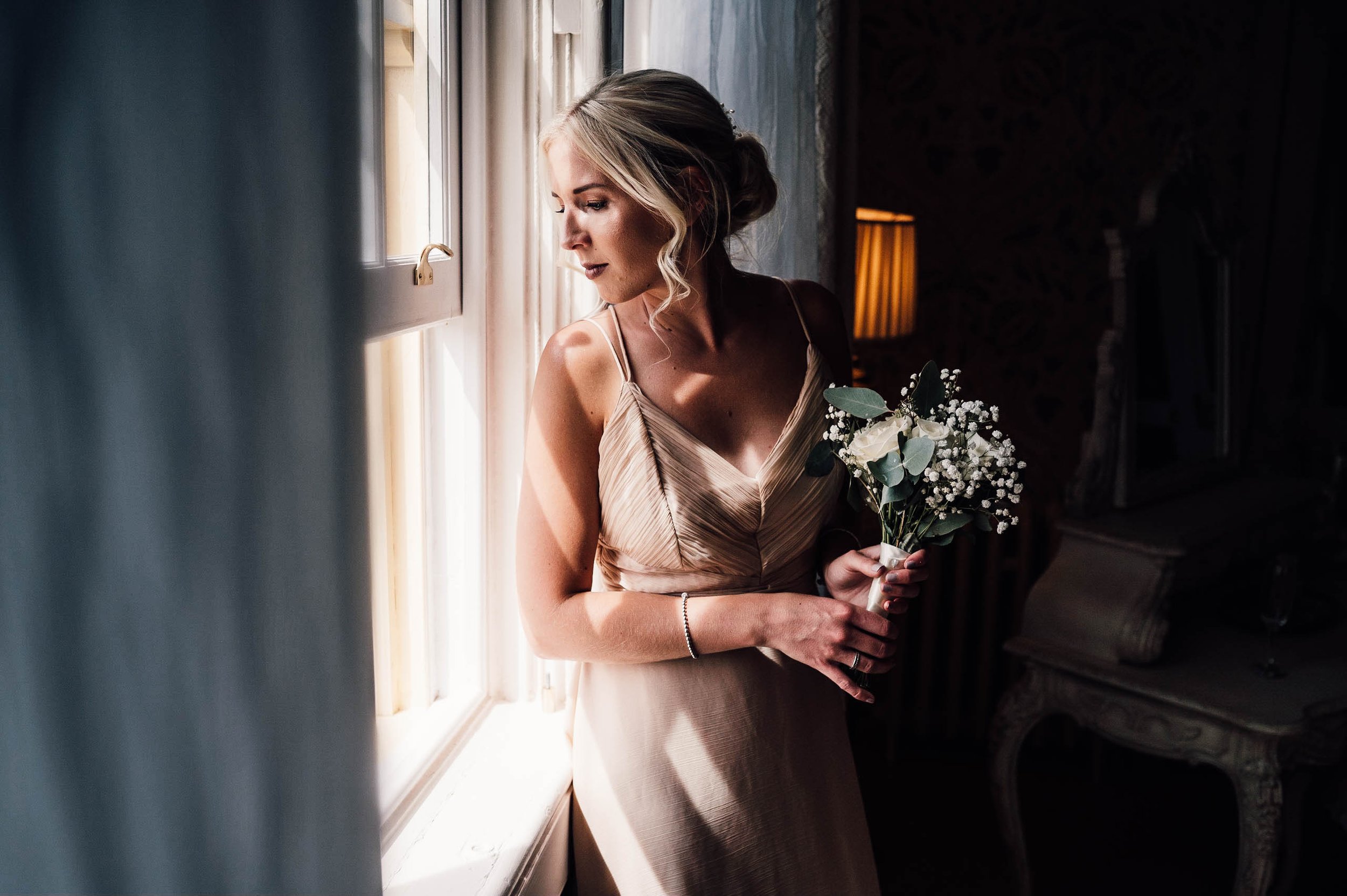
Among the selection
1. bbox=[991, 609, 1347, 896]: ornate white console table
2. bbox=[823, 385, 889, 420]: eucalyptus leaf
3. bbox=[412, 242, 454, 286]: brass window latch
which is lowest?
bbox=[991, 609, 1347, 896]: ornate white console table

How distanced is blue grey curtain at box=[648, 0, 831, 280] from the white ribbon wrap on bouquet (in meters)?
0.62

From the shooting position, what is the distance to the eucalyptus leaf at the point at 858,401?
124 centimetres

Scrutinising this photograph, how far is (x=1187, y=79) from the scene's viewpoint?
3361 mm

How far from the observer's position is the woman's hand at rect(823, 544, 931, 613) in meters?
1.25

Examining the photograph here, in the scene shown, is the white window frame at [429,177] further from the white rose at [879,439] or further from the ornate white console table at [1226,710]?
the ornate white console table at [1226,710]

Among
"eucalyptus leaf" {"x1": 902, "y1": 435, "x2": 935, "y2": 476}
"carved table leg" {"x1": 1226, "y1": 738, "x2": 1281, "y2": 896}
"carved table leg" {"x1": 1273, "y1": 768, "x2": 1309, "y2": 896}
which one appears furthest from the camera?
"carved table leg" {"x1": 1273, "y1": 768, "x2": 1309, "y2": 896}

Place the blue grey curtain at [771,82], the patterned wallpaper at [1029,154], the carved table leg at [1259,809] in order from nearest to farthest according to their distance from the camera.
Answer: the blue grey curtain at [771,82] < the carved table leg at [1259,809] < the patterned wallpaper at [1029,154]

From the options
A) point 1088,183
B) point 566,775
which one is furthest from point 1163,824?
point 566,775

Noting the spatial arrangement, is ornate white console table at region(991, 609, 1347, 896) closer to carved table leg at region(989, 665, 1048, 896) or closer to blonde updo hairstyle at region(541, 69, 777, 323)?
carved table leg at region(989, 665, 1048, 896)

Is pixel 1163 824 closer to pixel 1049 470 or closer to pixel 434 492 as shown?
pixel 1049 470

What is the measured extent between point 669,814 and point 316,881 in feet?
2.21

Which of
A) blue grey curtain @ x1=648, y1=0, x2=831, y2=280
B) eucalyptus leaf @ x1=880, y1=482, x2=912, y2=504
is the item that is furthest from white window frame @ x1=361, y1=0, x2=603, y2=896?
eucalyptus leaf @ x1=880, y1=482, x2=912, y2=504

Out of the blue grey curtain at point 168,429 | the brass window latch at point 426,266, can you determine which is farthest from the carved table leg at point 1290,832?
the blue grey curtain at point 168,429

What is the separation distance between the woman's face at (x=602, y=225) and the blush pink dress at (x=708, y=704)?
10 cm
